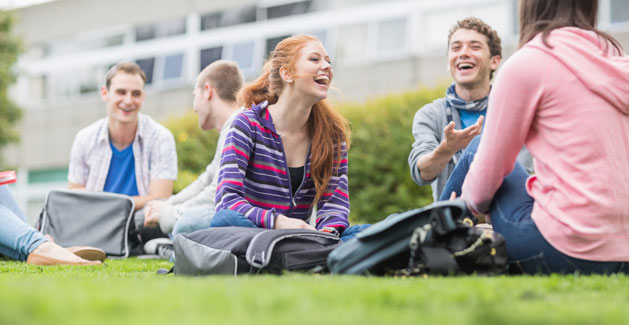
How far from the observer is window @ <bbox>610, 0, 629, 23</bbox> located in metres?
15.6

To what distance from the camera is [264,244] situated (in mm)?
3465

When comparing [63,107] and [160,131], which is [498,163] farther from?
[63,107]

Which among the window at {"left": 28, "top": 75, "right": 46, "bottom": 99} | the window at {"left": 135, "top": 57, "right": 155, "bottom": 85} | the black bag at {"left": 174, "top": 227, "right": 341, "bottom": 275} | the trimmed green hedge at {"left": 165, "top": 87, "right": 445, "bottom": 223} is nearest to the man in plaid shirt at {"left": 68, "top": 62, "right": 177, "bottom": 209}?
the trimmed green hedge at {"left": 165, "top": 87, "right": 445, "bottom": 223}

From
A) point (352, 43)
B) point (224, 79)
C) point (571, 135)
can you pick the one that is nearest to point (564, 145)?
point (571, 135)

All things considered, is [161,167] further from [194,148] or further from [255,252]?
[194,148]

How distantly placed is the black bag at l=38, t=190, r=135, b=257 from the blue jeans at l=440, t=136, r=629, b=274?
157 inches

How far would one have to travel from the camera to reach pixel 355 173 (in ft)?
37.0

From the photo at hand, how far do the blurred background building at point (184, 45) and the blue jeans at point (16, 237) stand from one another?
37.1ft

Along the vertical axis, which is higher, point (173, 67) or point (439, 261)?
point (173, 67)

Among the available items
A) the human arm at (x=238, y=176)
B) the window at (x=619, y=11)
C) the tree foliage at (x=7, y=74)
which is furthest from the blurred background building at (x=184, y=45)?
the human arm at (x=238, y=176)

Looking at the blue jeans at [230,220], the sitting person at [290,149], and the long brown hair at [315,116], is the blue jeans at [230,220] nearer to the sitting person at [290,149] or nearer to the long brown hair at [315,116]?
the sitting person at [290,149]

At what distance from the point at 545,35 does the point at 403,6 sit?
16206mm

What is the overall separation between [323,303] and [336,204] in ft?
8.27

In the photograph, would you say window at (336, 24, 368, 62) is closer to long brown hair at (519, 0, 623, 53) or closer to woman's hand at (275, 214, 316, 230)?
woman's hand at (275, 214, 316, 230)
